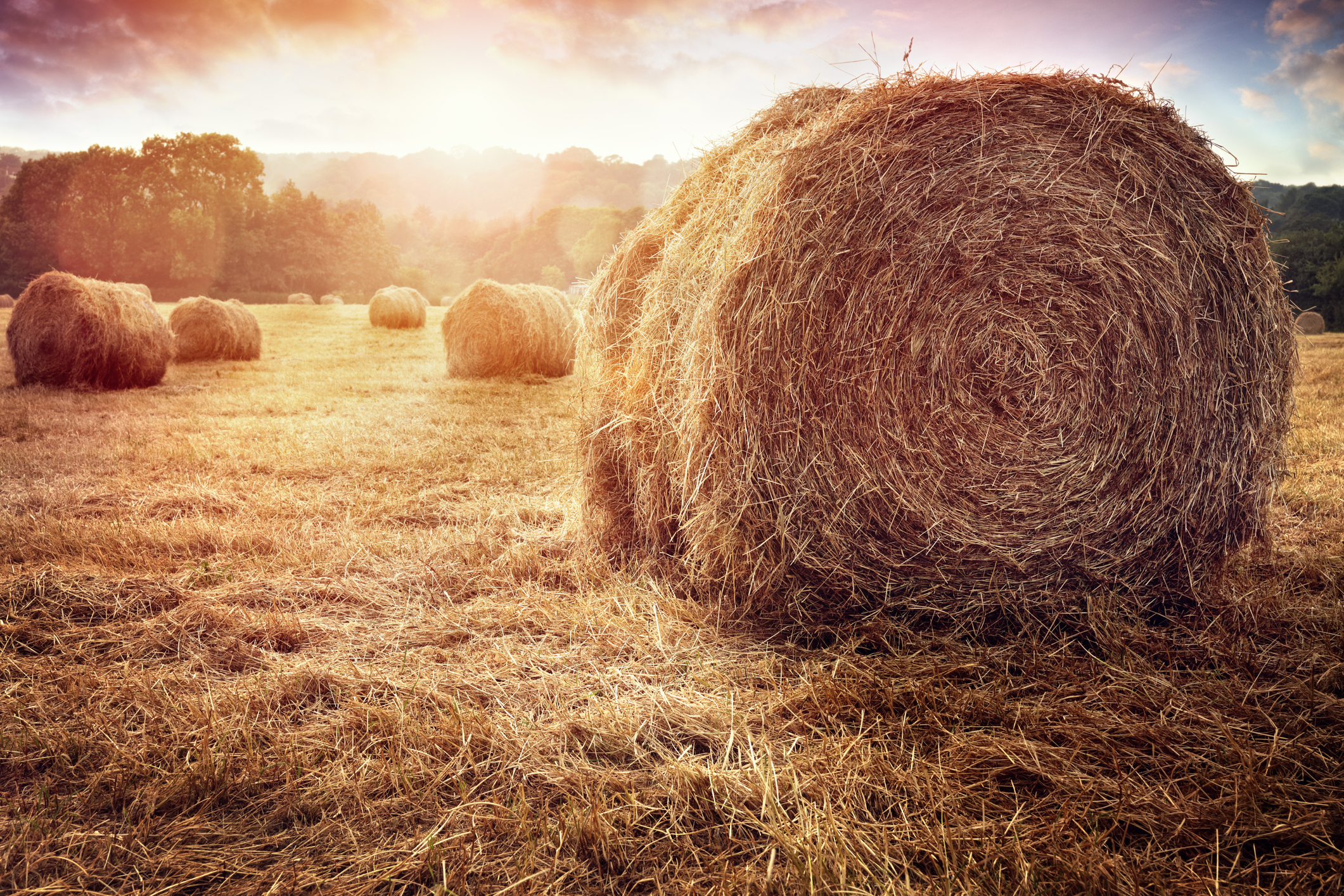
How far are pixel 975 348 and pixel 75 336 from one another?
11458 millimetres

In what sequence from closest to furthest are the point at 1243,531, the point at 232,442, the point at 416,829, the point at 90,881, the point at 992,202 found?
the point at 90,881 → the point at 416,829 → the point at 992,202 → the point at 1243,531 → the point at 232,442

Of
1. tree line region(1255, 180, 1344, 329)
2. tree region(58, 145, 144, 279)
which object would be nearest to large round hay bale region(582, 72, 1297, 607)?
tree line region(1255, 180, 1344, 329)

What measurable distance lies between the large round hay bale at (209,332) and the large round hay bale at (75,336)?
3131 millimetres

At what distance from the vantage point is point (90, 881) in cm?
181

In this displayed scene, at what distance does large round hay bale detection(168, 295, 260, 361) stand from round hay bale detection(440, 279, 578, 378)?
4478 millimetres

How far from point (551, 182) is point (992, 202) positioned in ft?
336

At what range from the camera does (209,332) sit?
13.5m

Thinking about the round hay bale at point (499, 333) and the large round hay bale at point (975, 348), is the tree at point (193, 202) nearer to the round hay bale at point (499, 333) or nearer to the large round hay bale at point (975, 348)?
the round hay bale at point (499, 333)

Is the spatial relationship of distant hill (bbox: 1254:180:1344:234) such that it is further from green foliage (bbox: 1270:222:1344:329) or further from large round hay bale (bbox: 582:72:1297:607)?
large round hay bale (bbox: 582:72:1297:607)

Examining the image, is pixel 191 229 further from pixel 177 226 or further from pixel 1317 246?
pixel 1317 246

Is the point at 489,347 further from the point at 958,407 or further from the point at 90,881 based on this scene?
the point at 90,881

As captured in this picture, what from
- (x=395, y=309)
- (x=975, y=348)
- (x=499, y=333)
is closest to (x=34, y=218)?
(x=395, y=309)

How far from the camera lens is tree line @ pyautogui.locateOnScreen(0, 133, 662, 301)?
40.2 m

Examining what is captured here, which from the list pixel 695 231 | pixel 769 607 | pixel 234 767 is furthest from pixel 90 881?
pixel 695 231
